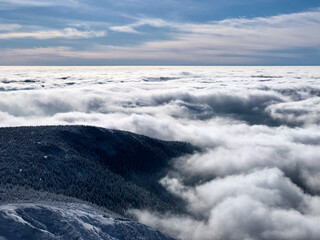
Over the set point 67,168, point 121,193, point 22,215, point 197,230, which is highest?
point 22,215

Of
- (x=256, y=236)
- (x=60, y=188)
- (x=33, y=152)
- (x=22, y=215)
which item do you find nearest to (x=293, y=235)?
(x=256, y=236)

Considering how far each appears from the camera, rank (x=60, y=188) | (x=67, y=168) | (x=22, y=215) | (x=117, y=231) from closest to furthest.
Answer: (x=22, y=215), (x=117, y=231), (x=60, y=188), (x=67, y=168)

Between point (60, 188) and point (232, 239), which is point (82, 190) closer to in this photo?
point (60, 188)

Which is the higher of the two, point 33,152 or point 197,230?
point 33,152

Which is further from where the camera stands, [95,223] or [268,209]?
[268,209]

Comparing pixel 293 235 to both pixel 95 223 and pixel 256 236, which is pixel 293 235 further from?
pixel 95 223

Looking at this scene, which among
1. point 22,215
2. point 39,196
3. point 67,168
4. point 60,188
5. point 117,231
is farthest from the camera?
point 67,168

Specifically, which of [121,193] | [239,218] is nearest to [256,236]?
[239,218]
